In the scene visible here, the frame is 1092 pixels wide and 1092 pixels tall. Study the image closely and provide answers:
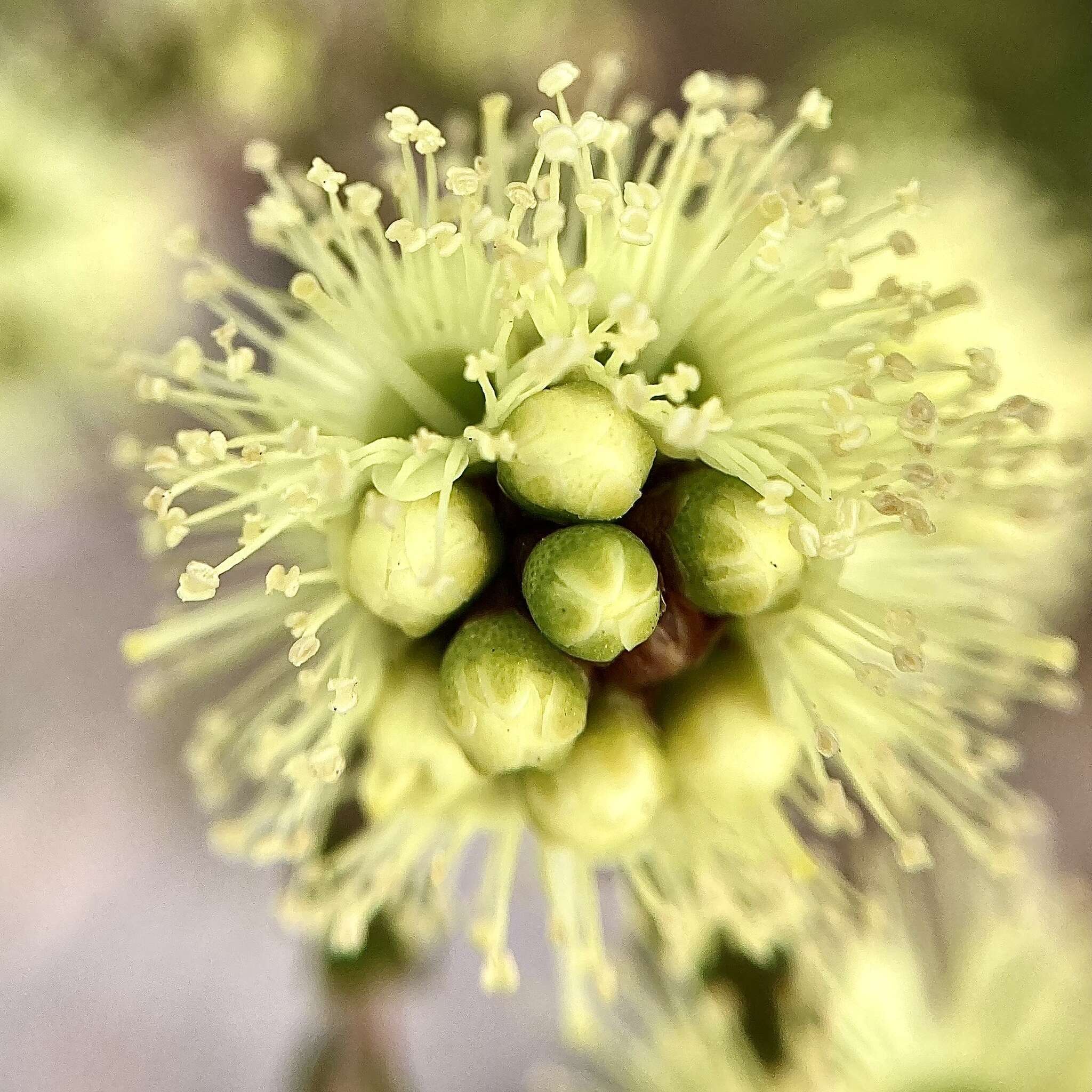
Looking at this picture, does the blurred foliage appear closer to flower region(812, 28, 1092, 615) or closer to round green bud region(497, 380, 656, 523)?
flower region(812, 28, 1092, 615)

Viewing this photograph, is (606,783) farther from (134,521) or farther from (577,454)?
(134,521)

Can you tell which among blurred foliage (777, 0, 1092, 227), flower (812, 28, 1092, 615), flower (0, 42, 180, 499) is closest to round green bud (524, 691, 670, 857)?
flower (812, 28, 1092, 615)

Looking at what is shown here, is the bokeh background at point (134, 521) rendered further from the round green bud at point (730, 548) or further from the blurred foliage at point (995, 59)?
the round green bud at point (730, 548)

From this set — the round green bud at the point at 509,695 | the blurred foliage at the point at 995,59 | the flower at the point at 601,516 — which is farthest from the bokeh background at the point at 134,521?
the round green bud at the point at 509,695

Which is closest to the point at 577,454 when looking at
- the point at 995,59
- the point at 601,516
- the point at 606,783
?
the point at 601,516

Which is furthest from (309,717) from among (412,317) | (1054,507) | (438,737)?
(1054,507)

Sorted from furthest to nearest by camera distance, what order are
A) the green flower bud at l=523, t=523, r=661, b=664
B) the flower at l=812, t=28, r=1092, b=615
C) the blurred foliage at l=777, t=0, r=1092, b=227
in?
the blurred foliage at l=777, t=0, r=1092, b=227 → the flower at l=812, t=28, r=1092, b=615 → the green flower bud at l=523, t=523, r=661, b=664

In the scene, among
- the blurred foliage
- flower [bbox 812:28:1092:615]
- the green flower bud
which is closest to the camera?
the green flower bud
